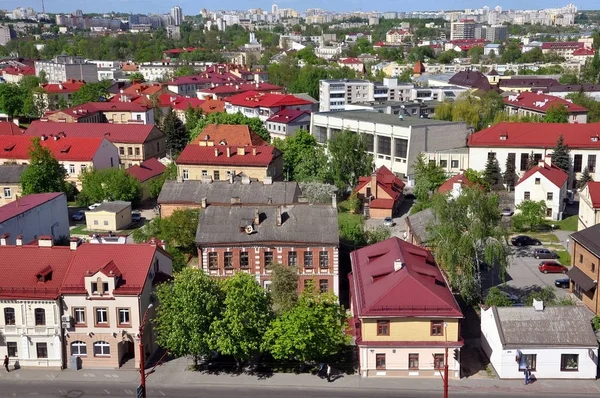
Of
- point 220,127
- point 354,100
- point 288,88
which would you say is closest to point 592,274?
point 220,127

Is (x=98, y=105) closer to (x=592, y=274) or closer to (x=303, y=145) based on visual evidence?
(x=303, y=145)

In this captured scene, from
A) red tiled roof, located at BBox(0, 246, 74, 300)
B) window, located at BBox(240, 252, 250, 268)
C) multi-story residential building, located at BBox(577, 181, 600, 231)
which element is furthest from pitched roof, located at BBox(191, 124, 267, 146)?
red tiled roof, located at BBox(0, 246, 74, 300)

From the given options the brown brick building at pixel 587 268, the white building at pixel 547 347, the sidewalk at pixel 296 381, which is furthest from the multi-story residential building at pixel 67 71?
the white building at pixel 547 347

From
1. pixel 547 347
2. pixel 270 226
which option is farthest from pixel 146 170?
pixel 547 347

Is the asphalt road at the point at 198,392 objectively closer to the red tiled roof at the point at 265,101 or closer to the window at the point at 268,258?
the window at the point at 268,258

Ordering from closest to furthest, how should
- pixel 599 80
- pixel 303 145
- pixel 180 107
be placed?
pixel 303 145
pixel 180 107
pixel 599 80
